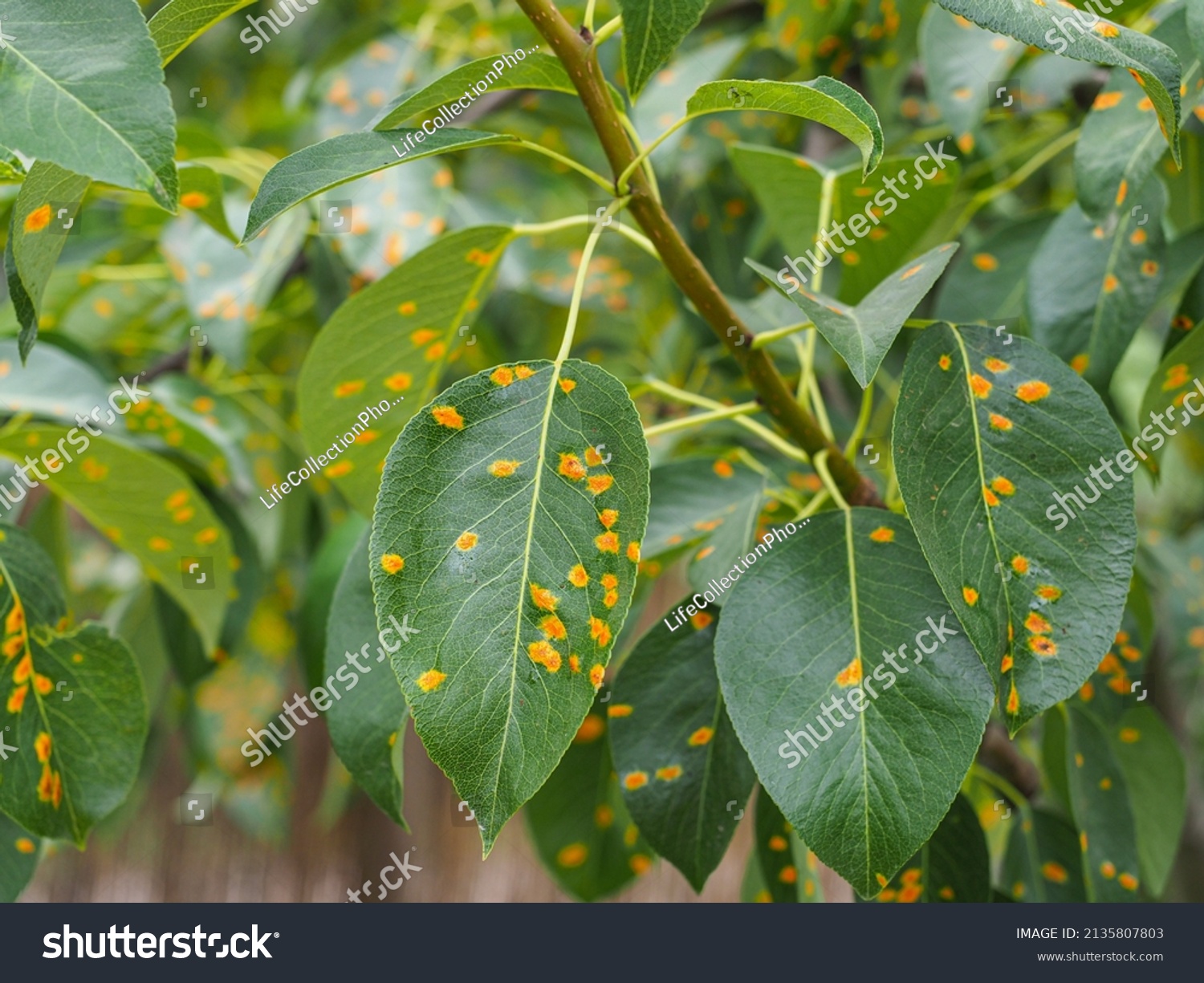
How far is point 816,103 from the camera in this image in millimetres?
505

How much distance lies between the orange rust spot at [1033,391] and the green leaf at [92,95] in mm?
463

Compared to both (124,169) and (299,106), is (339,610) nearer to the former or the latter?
(124,169)

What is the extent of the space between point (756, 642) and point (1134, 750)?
52cm

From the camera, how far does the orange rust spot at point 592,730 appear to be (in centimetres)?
86

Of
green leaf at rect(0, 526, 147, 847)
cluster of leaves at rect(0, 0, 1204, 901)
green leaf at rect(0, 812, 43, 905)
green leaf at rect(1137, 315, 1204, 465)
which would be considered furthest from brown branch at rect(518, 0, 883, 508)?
green leaf at rect(0, 812, 43, 905)

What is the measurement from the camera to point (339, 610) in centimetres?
69

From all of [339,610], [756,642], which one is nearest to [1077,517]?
[756,642]

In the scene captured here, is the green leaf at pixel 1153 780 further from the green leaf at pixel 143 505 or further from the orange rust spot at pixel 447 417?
the green leaf at pixel 143 505

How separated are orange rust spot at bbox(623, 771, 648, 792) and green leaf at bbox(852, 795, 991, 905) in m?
0.20

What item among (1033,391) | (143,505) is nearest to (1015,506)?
(1033,391)

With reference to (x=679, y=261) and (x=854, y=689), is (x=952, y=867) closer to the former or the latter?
(x=854, y=689)

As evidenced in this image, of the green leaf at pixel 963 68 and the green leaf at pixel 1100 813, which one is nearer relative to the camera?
the green leaf at pixel 1100 813

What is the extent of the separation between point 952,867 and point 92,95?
710 millimetres

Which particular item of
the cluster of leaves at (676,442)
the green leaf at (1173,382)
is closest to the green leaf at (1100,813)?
the cluster of leaves at (676,442)
